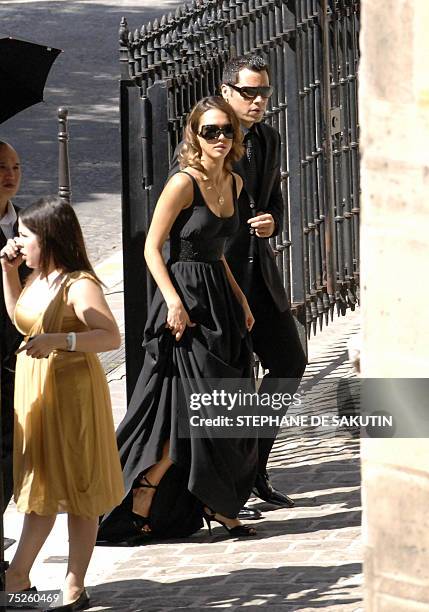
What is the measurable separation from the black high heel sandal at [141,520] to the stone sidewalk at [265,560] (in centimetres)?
8

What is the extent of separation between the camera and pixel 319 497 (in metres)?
7.43

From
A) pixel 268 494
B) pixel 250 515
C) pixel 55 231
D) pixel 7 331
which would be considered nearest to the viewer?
pixel 55 231

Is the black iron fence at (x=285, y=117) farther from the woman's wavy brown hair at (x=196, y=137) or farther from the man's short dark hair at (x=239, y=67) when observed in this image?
the woman's wavy brown hair at (x=196, y=137)

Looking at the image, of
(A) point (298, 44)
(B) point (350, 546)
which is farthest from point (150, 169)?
(A) point (298, 44)

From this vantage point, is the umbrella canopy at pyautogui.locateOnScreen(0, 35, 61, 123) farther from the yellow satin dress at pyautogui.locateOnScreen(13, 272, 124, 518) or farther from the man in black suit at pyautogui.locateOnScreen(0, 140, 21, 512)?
the yellow satin dress at pyautogui.locateOnScreen(13, 272, 124, 518)

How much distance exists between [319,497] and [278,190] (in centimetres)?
145

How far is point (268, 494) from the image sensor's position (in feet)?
23.9

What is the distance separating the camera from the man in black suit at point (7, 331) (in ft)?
20.6

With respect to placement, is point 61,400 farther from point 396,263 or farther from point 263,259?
point 396,263

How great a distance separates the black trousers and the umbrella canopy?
1.41m

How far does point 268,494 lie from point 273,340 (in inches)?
27.9

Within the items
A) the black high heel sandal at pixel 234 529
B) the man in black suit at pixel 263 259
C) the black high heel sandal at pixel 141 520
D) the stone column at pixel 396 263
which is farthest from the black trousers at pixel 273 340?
the stone column at pixel 396 263

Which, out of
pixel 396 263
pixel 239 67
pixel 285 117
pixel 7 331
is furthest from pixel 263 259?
pixel 396 263

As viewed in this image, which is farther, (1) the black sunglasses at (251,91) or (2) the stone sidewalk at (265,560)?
(1) the black sunglasses at (251,91)
